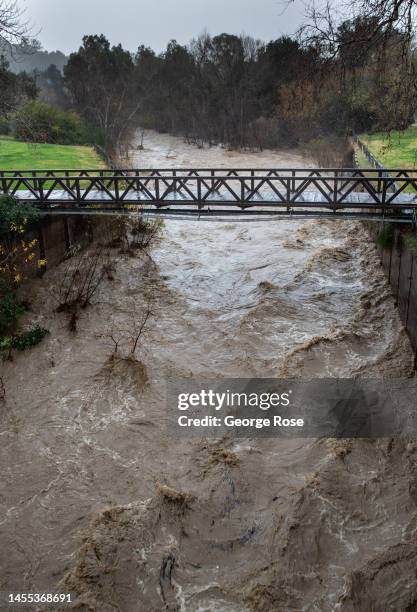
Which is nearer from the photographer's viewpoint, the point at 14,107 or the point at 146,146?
the point at 14,107

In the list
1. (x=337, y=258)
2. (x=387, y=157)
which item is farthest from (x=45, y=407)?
(x=387, y=157)

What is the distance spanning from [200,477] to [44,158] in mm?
26250

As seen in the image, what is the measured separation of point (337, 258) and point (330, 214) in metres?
4.48

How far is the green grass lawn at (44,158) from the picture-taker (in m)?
27.9

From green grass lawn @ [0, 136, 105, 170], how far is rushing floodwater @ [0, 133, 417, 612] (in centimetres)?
1333

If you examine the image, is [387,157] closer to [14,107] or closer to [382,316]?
[382,316]

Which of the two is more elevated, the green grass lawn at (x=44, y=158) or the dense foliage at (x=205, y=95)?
the dense foliage at (x=205, y=95)

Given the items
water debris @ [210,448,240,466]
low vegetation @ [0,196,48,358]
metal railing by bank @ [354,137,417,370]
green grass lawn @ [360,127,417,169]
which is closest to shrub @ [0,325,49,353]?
low vegetation @ [0,196,48,358]

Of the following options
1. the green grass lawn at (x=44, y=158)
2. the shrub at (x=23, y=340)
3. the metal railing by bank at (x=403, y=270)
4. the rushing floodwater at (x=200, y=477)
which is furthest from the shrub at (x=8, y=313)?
the green grass lawn at (x=44, y=158)

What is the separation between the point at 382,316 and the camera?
15039mm

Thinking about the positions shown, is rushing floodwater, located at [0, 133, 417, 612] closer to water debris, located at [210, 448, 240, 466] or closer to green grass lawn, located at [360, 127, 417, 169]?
water debris, located at [210, 448, 240, 466]

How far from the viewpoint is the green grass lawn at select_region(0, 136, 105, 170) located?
2792 centimetres

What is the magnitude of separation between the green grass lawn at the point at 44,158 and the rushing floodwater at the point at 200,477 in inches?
525

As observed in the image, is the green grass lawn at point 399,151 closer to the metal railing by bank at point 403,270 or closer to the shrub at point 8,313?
the metal railing by bank at point 403,270
